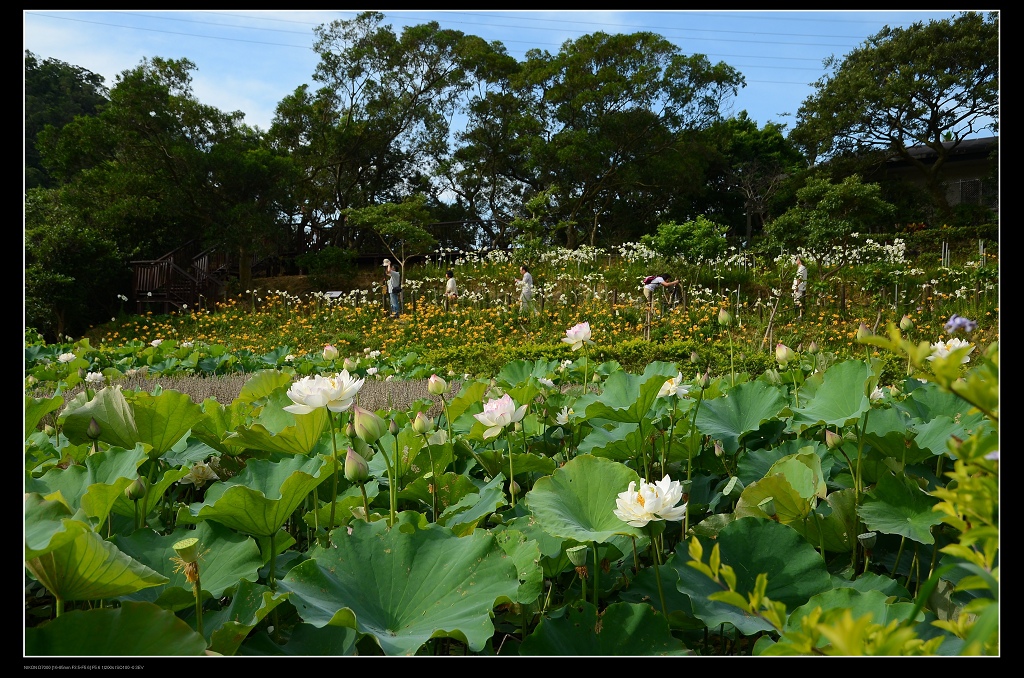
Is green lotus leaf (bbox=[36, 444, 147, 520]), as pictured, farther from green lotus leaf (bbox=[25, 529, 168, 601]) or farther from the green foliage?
the green foliage

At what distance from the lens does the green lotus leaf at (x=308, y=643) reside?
638 mm

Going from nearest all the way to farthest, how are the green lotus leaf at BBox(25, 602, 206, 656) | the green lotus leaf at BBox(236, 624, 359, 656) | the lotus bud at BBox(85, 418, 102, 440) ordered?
1. the green lotus leaf at BBox(25, 602, 206, 656)
2. the green lotus leaf at BBox(236, 624, 359, 656)
3. the lotus bud at BBox(85, 418, 102, 440)

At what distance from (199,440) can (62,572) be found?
2.55 feet

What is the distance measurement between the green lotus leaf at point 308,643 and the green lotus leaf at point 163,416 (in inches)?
20.0

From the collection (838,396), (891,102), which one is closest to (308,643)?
(838,396)

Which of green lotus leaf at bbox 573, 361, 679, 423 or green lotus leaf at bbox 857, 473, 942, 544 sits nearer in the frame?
green lotus leaf at bbox 857, 473, 942, 544

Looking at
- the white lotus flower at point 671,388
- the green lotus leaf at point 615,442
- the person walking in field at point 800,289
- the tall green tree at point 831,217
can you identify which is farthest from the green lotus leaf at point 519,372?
the tall green tree at point 831,217

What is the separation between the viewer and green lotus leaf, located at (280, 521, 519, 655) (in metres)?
0.67

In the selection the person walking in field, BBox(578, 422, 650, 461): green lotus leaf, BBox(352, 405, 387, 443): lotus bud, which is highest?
the person walking in field

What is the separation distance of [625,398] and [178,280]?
12.9 meters

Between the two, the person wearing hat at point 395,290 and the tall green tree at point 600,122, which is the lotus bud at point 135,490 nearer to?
the person wearing hat at point 395,290

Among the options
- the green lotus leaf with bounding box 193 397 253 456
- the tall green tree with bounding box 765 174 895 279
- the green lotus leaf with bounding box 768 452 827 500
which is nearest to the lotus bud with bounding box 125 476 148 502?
the green lotus leaf with bounding box 193 397 253 456

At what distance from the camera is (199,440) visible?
4.33 ft

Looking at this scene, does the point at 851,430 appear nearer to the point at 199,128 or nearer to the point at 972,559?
the point at 972,559
